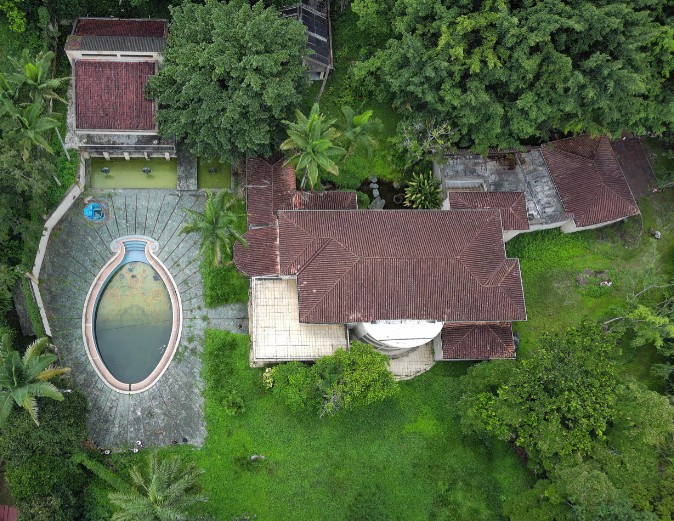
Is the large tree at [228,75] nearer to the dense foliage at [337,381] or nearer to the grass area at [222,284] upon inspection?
the grass area at [222,284]

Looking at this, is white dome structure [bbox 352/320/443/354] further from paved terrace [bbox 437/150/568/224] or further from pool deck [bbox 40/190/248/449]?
paved terrace [bbox 437/150/568/224]

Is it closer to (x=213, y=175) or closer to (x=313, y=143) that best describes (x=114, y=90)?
(x=213, y=175)

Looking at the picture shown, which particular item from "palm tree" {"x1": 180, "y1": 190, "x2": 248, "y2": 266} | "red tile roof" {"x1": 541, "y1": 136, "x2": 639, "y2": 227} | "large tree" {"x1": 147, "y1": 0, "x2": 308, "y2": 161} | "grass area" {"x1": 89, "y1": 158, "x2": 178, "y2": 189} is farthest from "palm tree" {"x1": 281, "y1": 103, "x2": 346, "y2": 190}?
"red tile roof" {"x1": 541, "y1": 136, "x2": 639, "y2": 227}

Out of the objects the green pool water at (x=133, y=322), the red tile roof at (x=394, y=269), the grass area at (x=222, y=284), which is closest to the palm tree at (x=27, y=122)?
the green pool water at (x=133, y=322)

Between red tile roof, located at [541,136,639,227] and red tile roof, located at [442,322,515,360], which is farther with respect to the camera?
red tile roof, located at [541,136,639,227]

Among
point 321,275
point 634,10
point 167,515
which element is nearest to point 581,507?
point 321,275
